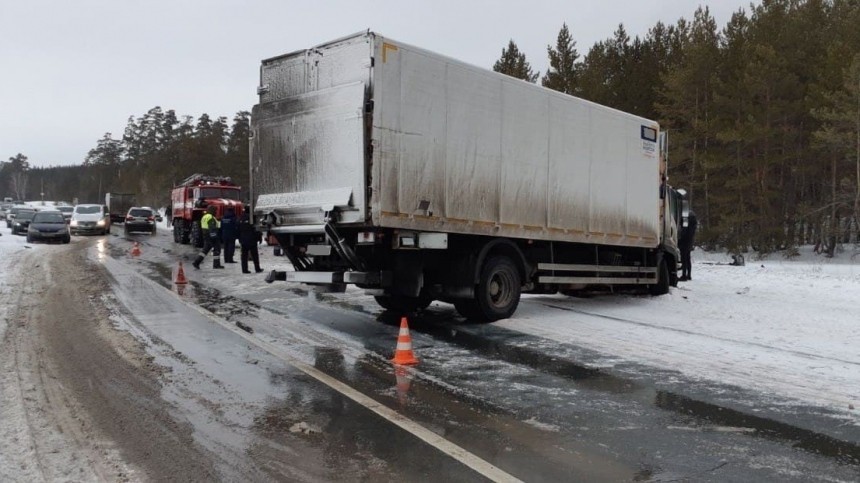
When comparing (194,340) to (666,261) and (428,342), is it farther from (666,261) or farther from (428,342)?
(666,261)

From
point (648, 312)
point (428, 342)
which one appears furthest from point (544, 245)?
point (428, 342)

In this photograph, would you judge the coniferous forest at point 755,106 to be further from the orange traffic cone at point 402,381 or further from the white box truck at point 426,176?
the orange traffic cone at point 402,381

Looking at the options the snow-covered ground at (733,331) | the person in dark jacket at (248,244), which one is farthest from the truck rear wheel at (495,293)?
the person in dark jacket at (248,244)

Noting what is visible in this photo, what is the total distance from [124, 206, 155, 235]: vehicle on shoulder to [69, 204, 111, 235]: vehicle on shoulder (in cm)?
126

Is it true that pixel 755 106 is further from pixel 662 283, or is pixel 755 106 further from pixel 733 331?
pixel 733 331

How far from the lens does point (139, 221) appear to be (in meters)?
37.2

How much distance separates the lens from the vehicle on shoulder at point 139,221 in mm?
37031

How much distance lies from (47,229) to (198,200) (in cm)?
725

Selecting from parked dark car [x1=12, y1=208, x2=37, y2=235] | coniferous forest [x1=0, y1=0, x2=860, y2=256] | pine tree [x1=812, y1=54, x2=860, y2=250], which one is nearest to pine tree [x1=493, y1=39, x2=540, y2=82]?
coniferous forest [x1=0, y1=0, x2=860, y2=256]

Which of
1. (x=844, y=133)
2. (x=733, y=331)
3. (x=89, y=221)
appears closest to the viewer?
(x=733, y=331)

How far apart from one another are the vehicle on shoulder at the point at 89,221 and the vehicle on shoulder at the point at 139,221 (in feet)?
4.12

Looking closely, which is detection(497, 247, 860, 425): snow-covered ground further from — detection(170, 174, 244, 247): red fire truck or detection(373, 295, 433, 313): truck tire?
detection(170, 174, 244, 247): red fire truck

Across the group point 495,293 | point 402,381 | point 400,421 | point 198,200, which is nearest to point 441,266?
point 495,293

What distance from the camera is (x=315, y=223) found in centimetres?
823
